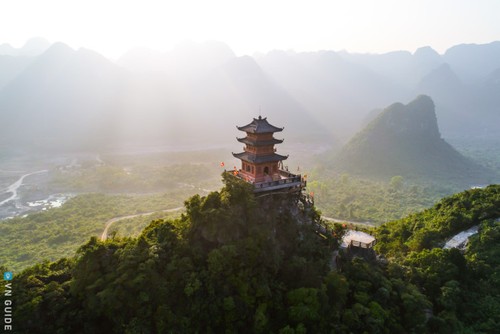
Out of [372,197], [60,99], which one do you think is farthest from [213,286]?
[60,99]

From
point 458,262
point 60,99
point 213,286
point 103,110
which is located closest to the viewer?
point 213,286

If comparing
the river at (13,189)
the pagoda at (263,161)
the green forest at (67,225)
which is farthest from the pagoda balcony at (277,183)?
the river at (13,189)

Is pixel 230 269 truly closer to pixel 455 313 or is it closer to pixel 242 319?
pixel 242 319

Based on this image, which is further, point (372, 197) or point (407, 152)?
point (407, 152)

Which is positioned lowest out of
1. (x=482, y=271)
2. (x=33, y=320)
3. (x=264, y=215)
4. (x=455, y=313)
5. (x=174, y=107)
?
(x=455, y=313)

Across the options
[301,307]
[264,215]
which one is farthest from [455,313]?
[264,215]

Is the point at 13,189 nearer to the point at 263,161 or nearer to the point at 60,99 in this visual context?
the point at 263,161
